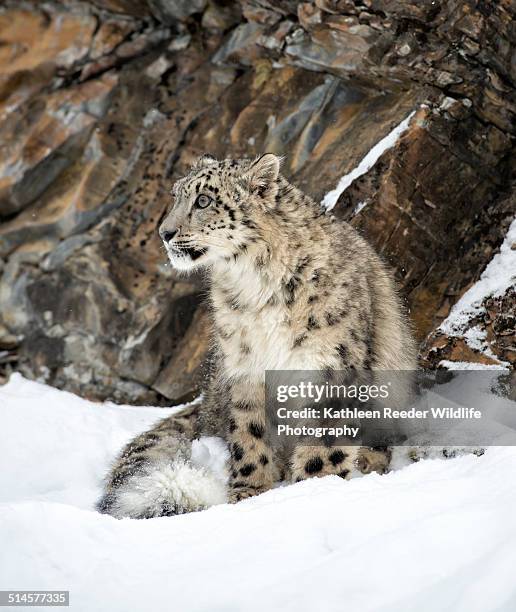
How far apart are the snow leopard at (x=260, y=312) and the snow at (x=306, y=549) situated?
35.4 inches

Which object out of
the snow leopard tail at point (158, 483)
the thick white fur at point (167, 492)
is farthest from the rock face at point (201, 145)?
the thick white fur at point (167, 492)

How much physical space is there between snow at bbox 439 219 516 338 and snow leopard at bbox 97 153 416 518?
47.9 inches

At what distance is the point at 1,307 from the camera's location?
8.44 meters

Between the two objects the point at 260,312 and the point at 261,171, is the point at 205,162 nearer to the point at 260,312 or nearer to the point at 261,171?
Answer: the point at 261,171

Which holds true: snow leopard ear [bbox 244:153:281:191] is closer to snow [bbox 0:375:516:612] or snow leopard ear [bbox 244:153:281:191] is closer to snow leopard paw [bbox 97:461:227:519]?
snow leopard paw [bbox 97:461:227:519]

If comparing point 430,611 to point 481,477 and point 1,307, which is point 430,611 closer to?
point 481,477

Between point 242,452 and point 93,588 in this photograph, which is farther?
point 242,452

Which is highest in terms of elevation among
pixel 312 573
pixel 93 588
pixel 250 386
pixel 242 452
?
pixel 312 573

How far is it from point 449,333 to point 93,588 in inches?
158

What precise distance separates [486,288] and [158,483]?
3.23m

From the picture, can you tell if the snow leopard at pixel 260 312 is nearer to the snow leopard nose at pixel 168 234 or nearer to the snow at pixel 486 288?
the snow leopard nose at pixel 168 234

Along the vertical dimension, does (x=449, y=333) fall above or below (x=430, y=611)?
below

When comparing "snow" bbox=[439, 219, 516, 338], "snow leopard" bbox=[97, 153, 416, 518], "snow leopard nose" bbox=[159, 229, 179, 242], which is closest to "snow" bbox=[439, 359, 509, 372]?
"snow" bbox=[439, 219, 516, 338]

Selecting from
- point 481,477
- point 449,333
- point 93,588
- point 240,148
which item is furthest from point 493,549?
point 240,148
